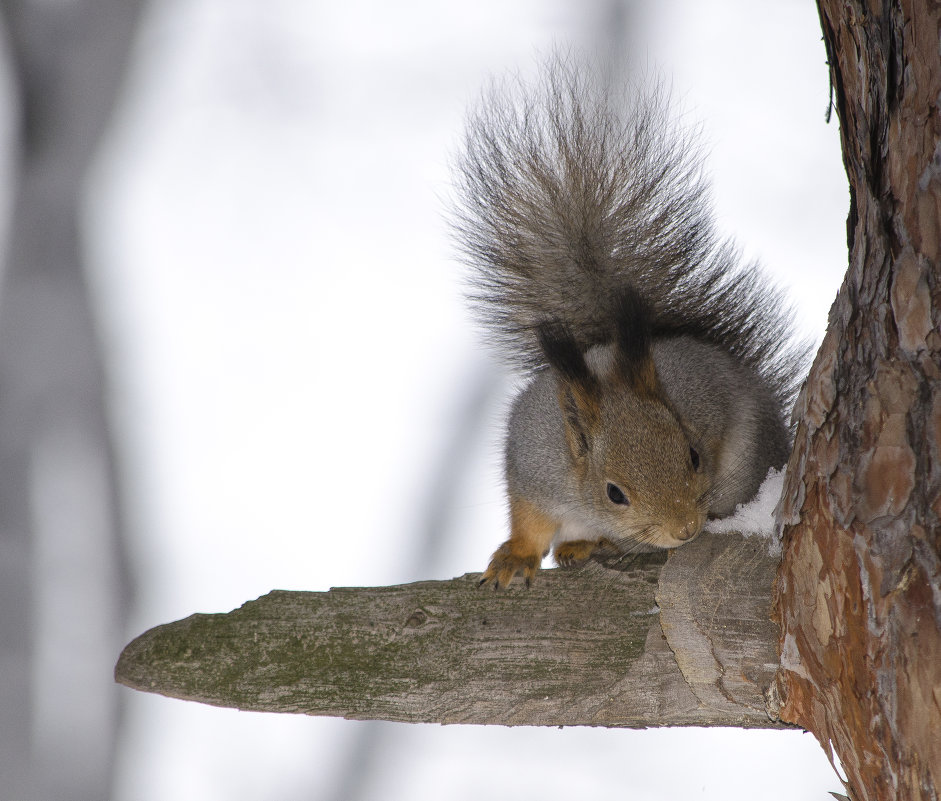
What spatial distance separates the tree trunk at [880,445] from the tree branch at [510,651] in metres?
0.13

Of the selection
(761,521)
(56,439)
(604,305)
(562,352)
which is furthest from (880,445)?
(56,439)

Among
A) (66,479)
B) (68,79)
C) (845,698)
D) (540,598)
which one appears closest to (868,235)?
(845,698)

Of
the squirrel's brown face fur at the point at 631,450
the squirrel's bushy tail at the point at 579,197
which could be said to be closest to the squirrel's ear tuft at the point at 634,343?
the squirrel's brown face fur at the point at 631,450

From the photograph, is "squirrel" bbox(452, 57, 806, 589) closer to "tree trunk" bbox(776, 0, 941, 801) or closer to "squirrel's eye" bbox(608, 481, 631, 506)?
"squirrel's eye" bbox(608, 481, 631, 506)

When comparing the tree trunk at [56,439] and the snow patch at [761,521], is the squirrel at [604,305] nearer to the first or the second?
the snow patch at [761,521]

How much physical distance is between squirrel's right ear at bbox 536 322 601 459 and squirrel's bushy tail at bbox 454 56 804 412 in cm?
19

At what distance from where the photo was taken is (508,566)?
1394mm

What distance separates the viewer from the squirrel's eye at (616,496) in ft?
4.73

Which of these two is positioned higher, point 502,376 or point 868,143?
point 868,143

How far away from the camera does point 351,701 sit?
1.10m

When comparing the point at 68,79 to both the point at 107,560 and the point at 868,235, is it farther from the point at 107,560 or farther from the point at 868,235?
the point at 868,235

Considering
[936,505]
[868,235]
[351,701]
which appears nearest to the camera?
[936,505]

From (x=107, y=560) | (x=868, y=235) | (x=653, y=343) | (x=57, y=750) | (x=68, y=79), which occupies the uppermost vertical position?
(x=68, y=79)

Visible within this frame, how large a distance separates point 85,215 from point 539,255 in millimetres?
1011
